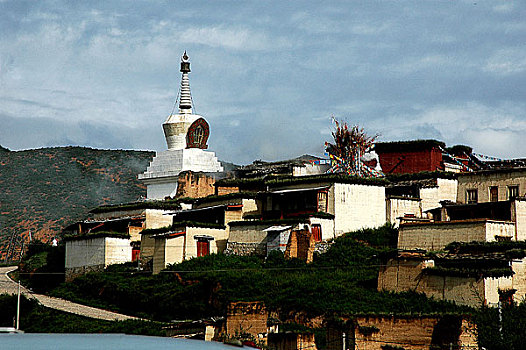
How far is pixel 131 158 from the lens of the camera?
348ft

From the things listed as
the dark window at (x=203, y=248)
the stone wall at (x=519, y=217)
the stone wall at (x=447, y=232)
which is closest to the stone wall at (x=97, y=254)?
the dark window at (x=203, y=248)

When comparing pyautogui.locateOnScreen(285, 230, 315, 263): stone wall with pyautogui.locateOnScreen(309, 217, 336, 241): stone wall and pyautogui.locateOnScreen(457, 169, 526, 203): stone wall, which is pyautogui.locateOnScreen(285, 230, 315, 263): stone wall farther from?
pyautogui.locateOnScreen(457, 169, 526, 203): stone wall

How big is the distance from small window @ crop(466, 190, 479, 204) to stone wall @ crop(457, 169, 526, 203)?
0.15 metres

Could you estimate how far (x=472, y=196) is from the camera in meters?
44.6

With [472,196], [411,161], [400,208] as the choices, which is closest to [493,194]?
Answer: [472,196]

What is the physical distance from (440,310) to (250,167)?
1011 inches

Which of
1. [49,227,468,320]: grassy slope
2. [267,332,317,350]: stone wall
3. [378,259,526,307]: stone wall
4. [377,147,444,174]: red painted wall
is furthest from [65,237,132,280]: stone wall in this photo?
[267,332,317,350]: stone wall

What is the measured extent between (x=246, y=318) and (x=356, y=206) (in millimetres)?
14820

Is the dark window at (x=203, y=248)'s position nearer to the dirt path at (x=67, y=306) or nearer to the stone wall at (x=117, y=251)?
the dirt path at (x=67, y=306)

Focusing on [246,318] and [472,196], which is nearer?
[246,318]

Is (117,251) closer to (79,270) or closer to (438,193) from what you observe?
(79,270)

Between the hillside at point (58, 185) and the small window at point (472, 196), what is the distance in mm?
46893

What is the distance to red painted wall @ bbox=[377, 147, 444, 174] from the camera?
170ft

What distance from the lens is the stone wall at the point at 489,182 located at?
1699 inches
